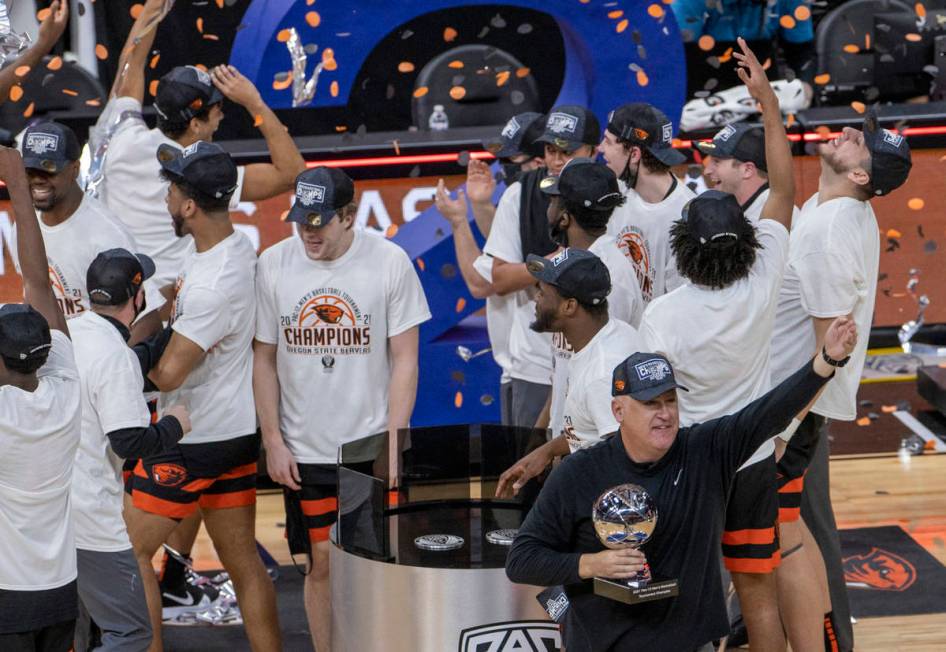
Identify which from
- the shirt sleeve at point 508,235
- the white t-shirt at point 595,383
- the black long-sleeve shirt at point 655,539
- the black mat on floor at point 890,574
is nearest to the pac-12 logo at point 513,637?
the white t-shirt at point 595,383

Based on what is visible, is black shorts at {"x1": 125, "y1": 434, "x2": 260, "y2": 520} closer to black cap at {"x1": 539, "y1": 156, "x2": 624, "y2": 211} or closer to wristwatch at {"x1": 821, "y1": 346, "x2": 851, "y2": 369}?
black cap at {"x1": 539, "y1": 156, "x2": 624, "y2": 211}

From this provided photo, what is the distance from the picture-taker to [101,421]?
4.67 m

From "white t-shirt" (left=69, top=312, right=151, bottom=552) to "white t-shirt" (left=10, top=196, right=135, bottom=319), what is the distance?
0.70m

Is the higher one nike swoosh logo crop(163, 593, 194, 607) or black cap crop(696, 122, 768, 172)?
black cap crop(696, 122, 768, 172)

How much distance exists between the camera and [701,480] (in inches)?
153

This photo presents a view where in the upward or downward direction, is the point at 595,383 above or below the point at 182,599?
above

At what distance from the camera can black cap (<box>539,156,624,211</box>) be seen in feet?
16.6

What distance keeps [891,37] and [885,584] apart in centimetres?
452

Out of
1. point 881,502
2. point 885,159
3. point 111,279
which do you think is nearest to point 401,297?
point 111,279

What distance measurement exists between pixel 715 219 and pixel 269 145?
197 cm

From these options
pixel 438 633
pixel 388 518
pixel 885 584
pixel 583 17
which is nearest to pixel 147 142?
pixel 388 518

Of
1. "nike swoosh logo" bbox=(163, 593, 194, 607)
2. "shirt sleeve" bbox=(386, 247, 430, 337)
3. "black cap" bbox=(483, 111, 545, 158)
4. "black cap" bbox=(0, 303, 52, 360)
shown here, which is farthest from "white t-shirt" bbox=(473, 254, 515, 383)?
Answer: "black cap" bbox=(0, 303, 52, 360)

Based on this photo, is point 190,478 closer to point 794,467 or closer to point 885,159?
point 794,467

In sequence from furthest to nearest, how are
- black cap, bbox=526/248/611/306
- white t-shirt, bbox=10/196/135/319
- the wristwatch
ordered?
white t-shirt, bbox=10/196/135/319, black cap, bbox=526/248/611/306, the wristwatch
